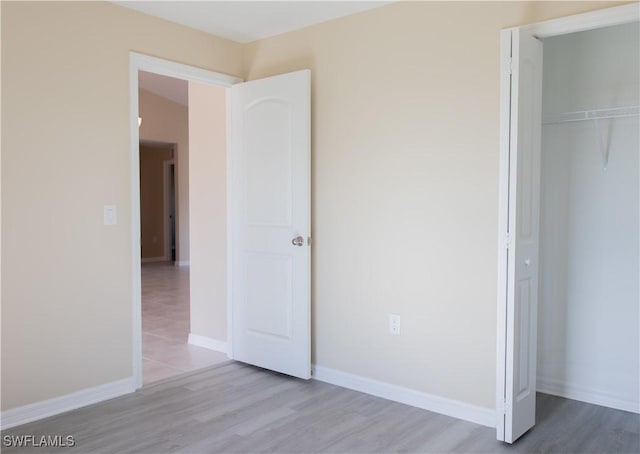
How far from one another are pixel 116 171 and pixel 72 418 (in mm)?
1460

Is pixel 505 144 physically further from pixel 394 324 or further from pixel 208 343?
pixel 208 343

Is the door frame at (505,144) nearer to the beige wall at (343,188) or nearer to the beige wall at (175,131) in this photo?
the beige wall at (343,188)

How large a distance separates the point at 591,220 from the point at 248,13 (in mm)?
2554

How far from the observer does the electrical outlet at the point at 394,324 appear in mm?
3211

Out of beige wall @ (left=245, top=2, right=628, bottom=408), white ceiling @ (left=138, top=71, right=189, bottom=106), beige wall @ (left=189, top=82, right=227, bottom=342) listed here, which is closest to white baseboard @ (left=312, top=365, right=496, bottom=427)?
beige wall @ (left=245, top=2, right=628, bottom=408)

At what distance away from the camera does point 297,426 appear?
281 centimetres

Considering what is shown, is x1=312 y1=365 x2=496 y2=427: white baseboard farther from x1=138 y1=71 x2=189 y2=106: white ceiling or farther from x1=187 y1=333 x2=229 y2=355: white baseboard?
x1=138 y1=71 x2=189 y2=106: white ceiling

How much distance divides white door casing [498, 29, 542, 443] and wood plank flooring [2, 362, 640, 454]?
219 mm

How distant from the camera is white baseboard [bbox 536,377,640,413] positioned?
121 inches

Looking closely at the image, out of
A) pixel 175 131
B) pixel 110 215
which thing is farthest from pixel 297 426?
pixel 175 131

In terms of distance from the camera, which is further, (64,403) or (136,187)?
(136,187)

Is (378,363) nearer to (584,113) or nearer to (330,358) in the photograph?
(330,358)

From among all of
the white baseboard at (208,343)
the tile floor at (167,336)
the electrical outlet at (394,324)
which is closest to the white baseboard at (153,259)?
the tile floor at (167,336)

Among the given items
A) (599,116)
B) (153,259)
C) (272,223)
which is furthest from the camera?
(153,259)
